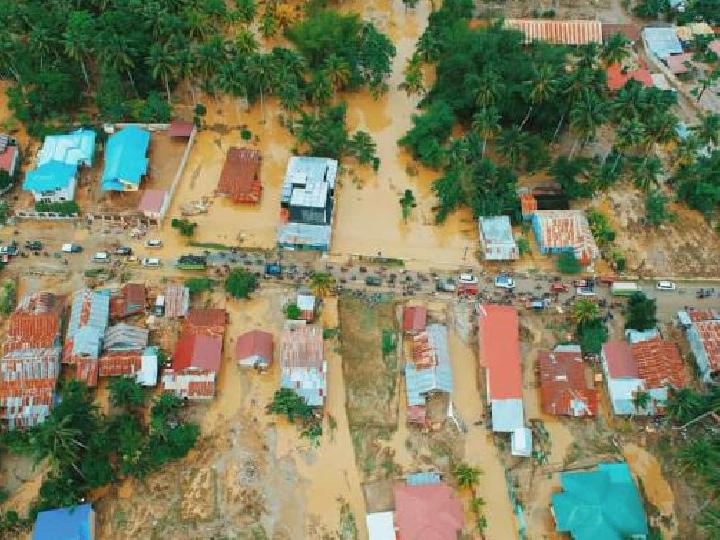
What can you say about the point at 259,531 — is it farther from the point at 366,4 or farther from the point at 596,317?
the point at 366,4

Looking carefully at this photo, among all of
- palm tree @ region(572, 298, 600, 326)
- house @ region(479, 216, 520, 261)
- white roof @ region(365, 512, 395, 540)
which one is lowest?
white roof @ region(365, 512, 395, 540)

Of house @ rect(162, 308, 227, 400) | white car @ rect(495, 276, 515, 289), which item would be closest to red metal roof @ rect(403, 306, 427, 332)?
white car @ rect(495, 276, 515, 289)

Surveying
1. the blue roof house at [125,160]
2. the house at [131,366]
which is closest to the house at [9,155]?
the blue roof house at [125,160]

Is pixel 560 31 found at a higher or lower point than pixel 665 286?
higher

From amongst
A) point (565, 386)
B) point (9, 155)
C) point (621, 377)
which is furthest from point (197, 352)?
point (621, 377)

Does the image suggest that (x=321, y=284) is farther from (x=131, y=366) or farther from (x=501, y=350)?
(x=131, y=366)

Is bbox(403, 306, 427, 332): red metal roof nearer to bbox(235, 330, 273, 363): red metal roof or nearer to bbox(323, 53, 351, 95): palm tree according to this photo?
bbox(235, 330, 273, 363): red metal roof

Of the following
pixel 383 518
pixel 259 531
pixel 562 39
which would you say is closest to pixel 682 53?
pixel 562 39
